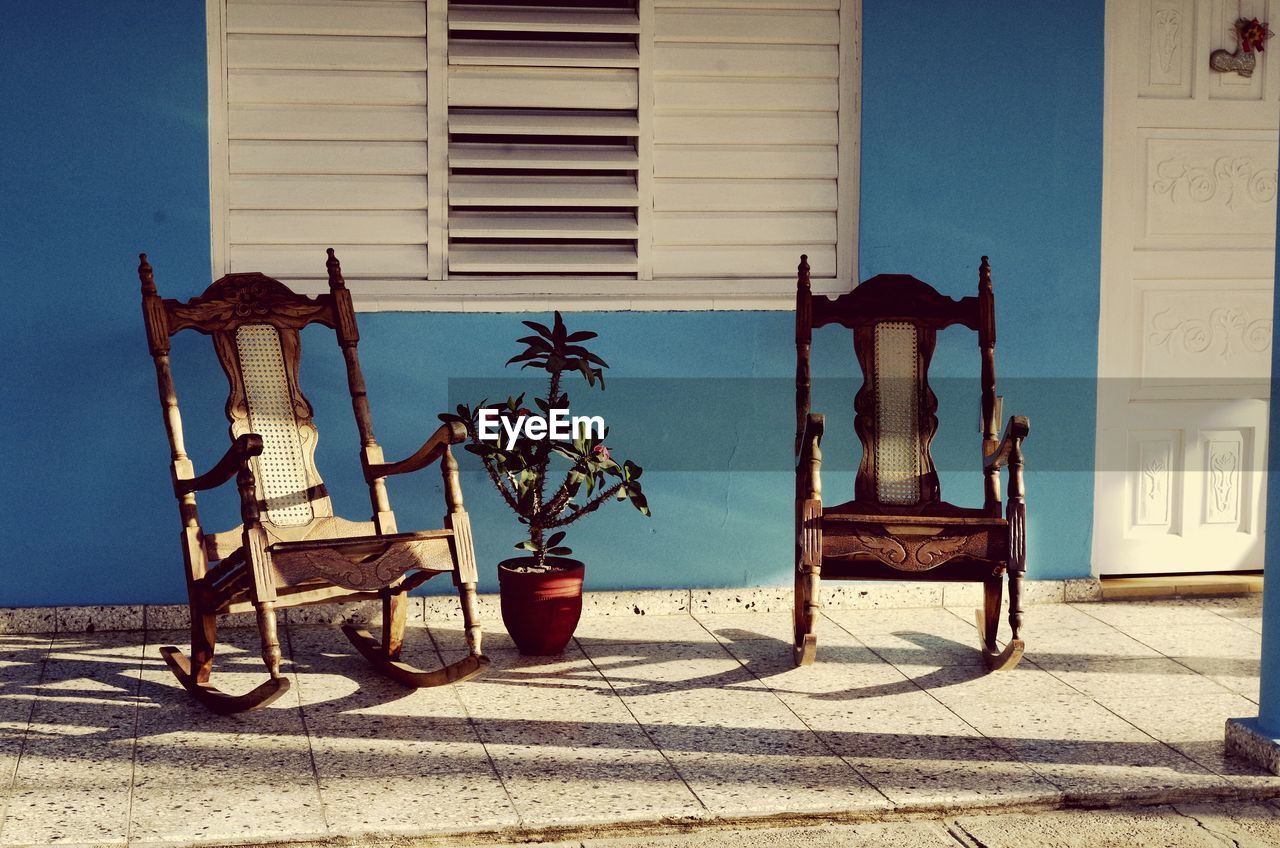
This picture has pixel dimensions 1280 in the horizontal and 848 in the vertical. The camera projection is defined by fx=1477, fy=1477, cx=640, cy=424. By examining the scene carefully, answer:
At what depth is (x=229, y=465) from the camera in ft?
13.7

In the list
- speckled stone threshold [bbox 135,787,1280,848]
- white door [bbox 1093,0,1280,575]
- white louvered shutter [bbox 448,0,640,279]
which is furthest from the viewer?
white door [bbox 1093,0,1280,575]

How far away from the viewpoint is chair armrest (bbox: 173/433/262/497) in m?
4.09

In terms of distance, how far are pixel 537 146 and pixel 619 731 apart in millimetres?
2188

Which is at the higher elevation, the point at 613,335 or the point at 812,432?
the point at 613,335

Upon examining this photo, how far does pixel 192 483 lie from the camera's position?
4301mm

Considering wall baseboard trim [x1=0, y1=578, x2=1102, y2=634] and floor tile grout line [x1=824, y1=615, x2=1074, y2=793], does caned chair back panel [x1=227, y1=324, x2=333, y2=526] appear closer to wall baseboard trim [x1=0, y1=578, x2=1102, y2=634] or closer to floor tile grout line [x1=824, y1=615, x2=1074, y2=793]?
wall baseboard trim [x1=0, y1=578, x2=1102, y2=634]

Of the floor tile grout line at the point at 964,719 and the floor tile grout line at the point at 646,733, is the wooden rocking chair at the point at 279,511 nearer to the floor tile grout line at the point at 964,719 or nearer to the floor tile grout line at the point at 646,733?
the floor tile grout line at the point at 646,733

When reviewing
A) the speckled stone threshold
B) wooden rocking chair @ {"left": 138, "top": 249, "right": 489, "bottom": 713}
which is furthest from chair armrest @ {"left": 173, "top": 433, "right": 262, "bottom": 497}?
the speckled stone threshold

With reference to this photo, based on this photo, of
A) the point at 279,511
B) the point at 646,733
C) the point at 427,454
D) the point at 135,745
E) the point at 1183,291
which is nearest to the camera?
the point at 135,745

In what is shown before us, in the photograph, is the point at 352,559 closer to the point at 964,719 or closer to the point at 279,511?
the point at 279,511

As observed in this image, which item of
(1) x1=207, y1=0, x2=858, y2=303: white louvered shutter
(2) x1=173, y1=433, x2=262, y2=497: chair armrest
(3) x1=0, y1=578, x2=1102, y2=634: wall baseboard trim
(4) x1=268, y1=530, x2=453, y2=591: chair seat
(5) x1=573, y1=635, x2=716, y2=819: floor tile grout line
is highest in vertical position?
(1) x1=207, y1=0, x2=858, y2=303: white louvered shutter

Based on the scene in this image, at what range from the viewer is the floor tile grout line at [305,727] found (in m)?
3.38

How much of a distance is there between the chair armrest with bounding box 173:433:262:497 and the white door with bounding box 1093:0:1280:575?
316cm

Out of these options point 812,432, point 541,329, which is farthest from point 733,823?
point 541,329
